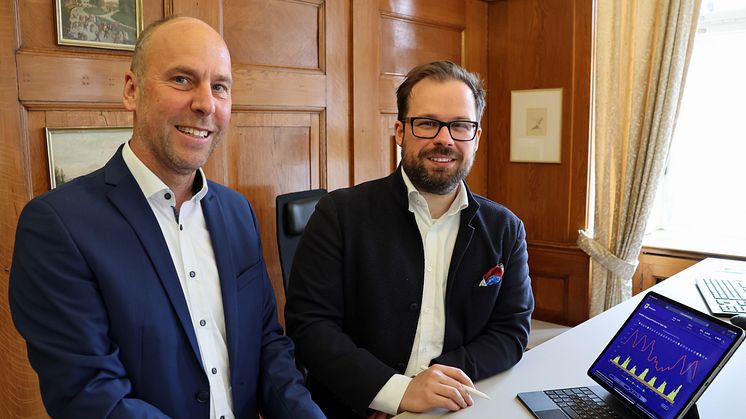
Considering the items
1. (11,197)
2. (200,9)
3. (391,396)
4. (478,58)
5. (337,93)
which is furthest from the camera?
(478,58)

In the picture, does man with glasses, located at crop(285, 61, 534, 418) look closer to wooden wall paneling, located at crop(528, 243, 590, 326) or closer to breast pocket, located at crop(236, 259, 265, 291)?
breast pocket, located at crop(236, 259, 265, 291)

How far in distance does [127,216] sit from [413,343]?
0.85 meters

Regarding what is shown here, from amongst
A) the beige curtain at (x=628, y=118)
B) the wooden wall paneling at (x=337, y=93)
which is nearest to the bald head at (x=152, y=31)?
the wooden wall paneling at (x=337, y=93)

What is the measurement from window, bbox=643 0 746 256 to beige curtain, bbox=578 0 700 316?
0.68 feet

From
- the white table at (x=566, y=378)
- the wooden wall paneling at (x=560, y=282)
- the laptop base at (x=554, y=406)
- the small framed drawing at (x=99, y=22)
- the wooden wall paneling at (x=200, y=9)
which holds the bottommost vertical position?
the wooden wall paneling at (x=560, y=282)

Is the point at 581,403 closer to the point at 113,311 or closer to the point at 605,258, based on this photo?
the point at 113,311

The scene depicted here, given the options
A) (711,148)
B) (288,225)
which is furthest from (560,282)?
(288,225)

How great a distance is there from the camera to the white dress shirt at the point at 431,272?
1.77 m

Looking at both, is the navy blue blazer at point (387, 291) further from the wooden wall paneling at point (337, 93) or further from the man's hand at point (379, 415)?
the wooden wall paneling at point (337, 93)

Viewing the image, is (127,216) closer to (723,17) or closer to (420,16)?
(420,16)

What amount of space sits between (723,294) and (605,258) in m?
1.44

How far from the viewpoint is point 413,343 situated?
69.4 inches

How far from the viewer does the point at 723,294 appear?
2.45m

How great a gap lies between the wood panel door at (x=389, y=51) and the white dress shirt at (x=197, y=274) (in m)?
2.05
